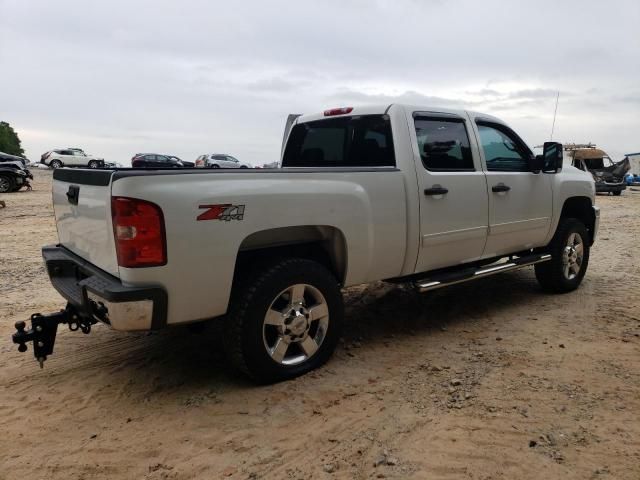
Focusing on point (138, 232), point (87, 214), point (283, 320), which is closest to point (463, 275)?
point (283, 320)

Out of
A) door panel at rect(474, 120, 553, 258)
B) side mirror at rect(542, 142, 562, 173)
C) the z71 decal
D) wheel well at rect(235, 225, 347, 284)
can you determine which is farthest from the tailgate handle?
side mirror at rect(542, 142, 562, 173)

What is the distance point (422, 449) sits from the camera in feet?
8.95

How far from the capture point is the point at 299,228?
11.7ft

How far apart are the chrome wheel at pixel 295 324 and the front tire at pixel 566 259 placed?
3.16 m

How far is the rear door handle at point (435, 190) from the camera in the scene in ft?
13.4

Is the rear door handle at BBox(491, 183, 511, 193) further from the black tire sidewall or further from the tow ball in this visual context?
the tow ball

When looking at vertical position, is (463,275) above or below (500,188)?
below

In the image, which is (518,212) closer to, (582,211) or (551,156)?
(551,156)

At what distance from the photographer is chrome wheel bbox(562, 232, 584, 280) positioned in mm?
5719

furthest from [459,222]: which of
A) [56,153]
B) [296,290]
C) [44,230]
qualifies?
[56,153]

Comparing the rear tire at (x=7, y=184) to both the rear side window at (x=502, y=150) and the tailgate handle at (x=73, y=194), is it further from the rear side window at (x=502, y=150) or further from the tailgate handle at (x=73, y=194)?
the rear side window at (x=502, y=150)

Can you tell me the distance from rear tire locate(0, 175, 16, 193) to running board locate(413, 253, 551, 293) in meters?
20.8

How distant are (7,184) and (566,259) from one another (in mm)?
21226

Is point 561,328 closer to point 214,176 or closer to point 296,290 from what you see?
point 296,290
